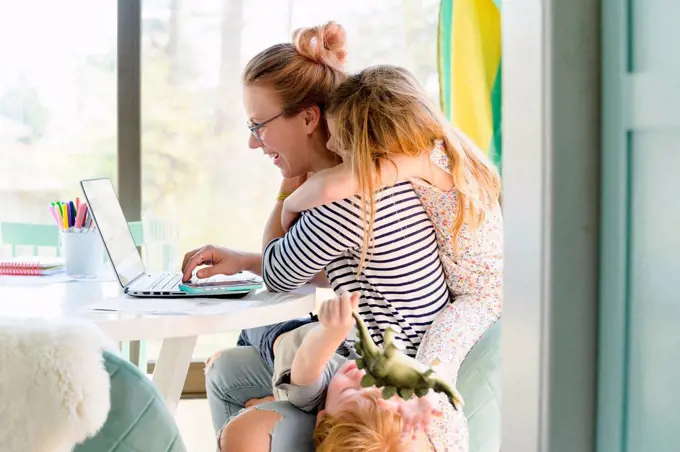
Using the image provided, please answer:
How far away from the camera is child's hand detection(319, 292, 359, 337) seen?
43.5 inches

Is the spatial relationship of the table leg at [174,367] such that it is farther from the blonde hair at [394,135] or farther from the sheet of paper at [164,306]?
the blonde hair at [394,135]

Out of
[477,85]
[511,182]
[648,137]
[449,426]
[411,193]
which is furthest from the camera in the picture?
[477,85]

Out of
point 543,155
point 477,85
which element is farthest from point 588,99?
point 477,85

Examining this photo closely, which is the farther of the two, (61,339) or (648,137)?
(61,339)

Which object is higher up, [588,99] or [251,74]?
[251,74]

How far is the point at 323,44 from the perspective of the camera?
170 cm

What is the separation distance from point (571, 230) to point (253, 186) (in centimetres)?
257

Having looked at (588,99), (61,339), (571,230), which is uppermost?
(588,99)

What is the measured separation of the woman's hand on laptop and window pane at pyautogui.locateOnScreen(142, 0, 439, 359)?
1446 mm

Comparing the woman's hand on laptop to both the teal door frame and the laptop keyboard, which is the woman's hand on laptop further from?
the teal door frame

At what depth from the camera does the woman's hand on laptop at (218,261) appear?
65.1 inches

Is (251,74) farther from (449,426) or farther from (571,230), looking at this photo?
(571,230)

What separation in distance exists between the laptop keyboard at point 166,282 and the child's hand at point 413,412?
56cm

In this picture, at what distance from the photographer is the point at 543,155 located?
64 cm
